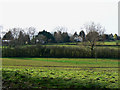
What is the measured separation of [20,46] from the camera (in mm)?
38875

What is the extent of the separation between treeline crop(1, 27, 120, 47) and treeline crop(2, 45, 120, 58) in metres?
2.41

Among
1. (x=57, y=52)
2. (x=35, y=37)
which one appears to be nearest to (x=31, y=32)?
(x=35, y=37)

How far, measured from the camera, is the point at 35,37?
47.2 metres

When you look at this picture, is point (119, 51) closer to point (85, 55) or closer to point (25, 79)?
point (85, 55)

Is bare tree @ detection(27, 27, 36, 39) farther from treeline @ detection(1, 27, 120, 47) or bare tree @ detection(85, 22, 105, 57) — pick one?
bare tree @ detection(85, 22, 105, 57)

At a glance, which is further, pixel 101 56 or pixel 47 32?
pixel 47 32

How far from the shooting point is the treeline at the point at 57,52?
37406mm

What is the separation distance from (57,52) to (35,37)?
1192 cm

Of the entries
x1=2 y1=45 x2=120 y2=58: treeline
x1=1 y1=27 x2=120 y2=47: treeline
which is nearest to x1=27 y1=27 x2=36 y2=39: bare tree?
x1=1 y1=27 x2=120 y2=47: treeline

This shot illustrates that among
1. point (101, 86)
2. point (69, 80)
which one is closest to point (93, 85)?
point (101, 86)

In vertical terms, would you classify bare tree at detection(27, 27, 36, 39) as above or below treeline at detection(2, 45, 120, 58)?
above

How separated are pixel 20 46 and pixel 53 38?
1751cm

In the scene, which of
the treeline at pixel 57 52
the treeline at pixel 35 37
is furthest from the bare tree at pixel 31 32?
the treeline at pixel 57 52

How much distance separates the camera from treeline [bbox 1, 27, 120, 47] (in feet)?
135
